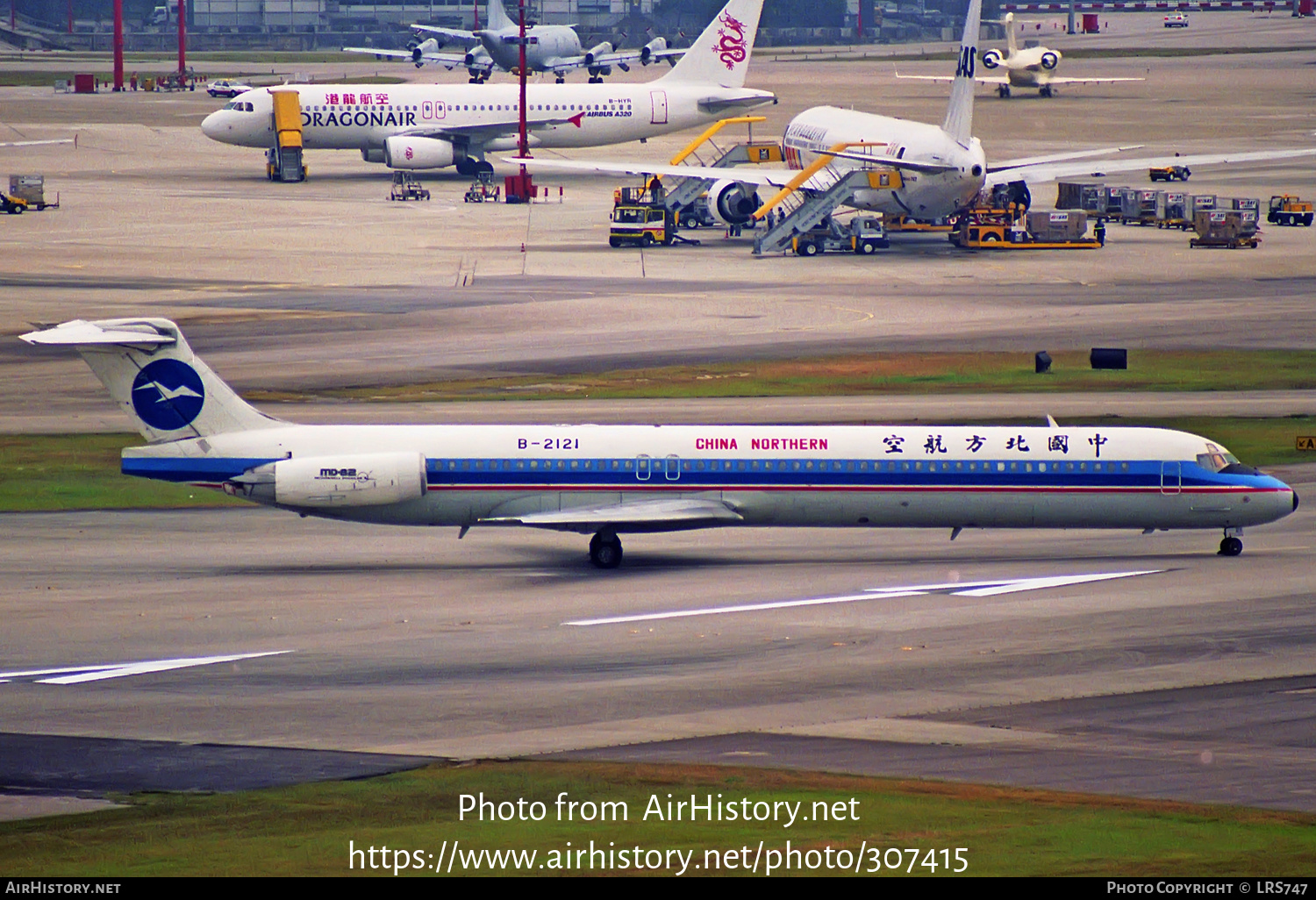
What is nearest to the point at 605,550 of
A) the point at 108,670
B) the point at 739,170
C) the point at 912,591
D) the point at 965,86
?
the point at 912,591

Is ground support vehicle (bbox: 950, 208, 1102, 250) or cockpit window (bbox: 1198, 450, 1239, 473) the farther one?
ground support vehicle (bbox: 950, 208, 1102, 250)

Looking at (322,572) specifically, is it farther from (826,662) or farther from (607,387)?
(607,387)

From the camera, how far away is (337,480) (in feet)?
134

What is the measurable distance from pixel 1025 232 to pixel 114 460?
58.8 meters

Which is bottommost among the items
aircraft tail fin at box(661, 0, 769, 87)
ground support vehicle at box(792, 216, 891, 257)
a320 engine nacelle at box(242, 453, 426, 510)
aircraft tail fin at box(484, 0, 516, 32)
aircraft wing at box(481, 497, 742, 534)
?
aircraft wing at box(481, 497, 742, 534)

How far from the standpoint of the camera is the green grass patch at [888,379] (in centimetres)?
6125

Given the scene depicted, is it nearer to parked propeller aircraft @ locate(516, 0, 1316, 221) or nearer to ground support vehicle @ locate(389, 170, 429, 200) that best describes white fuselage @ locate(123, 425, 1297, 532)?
parked propeller aircraft @ locate(516, 0, 1316, 221)

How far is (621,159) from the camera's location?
424ft

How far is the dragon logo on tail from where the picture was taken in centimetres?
11762

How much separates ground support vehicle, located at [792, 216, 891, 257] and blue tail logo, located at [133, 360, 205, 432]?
56.4 meters

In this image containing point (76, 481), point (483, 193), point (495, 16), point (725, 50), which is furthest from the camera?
point (495, 16)

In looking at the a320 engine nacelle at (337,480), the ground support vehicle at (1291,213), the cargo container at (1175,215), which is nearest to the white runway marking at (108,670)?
the a320 engine nacelle at (337,480)

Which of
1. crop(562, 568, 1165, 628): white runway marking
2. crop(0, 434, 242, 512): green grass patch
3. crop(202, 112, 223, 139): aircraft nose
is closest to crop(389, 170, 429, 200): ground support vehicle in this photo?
crop(202, 112, 223, 139): aircraft nose

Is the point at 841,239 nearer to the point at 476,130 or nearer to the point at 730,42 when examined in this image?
the point at 730,42
